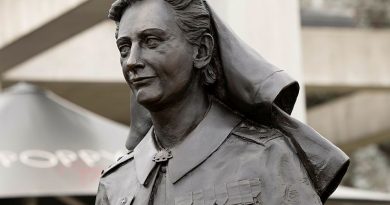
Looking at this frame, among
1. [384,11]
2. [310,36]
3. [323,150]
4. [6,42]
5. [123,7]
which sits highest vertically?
[123,7]

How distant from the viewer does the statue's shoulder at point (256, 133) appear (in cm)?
462

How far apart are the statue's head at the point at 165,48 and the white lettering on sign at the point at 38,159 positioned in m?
7.03

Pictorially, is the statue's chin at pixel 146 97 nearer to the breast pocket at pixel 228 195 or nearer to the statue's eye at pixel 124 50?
the statue's eye at pixel 124 50

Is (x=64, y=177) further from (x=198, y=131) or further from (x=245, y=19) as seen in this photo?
(x=198, y=131)

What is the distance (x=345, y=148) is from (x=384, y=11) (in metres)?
6.68

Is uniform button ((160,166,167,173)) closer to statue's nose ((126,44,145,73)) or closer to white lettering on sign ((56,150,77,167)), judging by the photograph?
statue's nose ((126,44,145,73))

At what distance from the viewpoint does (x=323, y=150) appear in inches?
183

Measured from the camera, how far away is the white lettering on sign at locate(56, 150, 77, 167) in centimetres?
1178

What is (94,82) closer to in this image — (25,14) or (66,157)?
(25,14)

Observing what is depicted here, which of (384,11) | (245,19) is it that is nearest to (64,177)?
(245,19)

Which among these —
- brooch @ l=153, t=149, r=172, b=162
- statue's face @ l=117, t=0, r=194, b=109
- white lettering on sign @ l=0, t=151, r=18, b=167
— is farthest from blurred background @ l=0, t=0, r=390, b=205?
statue's face @ l=117, t=0, r=194, b=109

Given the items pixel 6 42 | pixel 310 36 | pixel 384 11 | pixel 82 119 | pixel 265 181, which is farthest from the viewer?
pixel 384 11

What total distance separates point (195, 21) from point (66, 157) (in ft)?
24.1

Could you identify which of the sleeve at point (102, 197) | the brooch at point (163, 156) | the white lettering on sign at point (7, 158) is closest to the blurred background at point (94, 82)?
the white lettering on sign at point (7, 158)
